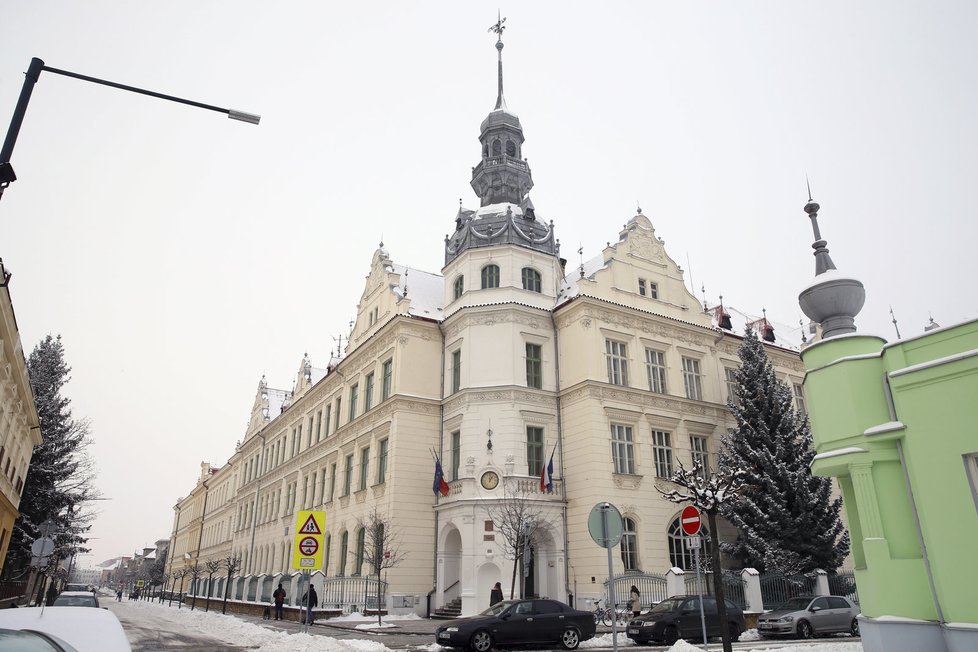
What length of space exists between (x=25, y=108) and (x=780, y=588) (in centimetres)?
2780

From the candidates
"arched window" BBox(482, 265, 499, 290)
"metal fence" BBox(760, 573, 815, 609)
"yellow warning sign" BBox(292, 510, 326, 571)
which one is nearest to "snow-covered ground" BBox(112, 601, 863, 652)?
"yellow warning sign" BBox(292, 510, 326, 571)

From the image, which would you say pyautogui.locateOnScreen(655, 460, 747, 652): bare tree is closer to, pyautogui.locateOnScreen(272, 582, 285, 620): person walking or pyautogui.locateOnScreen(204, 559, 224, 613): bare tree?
pyautogui.locateOnScreen(272, 582, 285, 620): person walking

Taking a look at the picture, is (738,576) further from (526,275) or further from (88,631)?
(88,631)

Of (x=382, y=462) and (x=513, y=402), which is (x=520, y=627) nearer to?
(x=513, y=402)

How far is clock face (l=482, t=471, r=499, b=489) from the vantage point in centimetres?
2848

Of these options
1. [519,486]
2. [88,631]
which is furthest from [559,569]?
[88,631]

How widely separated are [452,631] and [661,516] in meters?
16.0

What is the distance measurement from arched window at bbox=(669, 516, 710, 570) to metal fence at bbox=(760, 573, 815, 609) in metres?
3.56

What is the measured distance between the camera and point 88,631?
6.03 m

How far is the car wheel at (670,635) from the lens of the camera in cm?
1872

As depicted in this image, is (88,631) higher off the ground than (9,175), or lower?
lower

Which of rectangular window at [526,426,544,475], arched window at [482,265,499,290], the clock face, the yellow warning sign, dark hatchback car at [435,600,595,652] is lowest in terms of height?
dark hatchback car at [435,600,595,652]

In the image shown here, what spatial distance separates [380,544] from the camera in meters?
27.2

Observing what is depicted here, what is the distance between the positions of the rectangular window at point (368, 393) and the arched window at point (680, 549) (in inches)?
667
